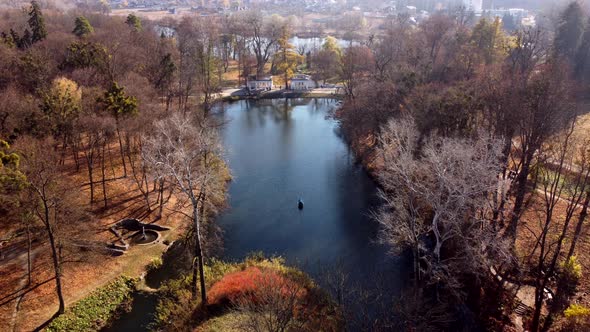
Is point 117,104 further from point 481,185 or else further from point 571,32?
point 571,32

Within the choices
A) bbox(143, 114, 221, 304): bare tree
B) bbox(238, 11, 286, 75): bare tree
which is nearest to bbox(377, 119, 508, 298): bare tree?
bbox(143, 114, 221, 304): bare tree

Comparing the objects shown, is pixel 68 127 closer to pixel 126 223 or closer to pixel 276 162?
pixel 126 223

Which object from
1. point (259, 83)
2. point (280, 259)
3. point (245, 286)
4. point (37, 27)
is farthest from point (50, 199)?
point (259, 83)

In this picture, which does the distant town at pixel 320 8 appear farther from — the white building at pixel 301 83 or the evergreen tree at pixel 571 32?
the evergreen tree at pixel 571 32

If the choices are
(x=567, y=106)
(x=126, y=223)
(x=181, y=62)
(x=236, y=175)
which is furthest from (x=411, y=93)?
(x=181, y=62)

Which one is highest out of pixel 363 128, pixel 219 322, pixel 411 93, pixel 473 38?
pixel 473 38

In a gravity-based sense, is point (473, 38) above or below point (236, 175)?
above
